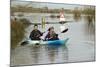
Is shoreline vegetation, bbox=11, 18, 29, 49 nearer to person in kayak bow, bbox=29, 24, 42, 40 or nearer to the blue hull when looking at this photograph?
person in kayak bow, bbox=29, 24, 42, 40

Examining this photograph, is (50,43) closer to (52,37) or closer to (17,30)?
(52,37)

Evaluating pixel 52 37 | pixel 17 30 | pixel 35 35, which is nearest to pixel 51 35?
pixel 52 37

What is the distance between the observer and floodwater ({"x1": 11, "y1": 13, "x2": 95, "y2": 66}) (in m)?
2.48

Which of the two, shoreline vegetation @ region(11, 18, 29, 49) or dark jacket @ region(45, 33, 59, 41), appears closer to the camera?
shoreline vegetation @ region(11, 18, 29, 49)

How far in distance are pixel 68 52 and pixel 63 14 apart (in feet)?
1.54

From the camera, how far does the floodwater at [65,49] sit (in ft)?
8.13

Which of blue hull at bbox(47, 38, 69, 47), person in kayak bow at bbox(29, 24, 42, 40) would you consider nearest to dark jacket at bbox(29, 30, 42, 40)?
person in kayak bow at bbox(29, 24, 42, 40)

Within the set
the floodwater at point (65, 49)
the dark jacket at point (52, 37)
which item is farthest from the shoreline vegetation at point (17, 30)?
the dark jacket at point (52, 37)

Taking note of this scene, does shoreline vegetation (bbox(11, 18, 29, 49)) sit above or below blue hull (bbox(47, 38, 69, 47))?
above

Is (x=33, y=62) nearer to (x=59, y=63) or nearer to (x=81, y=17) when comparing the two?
(x=59, y=63)

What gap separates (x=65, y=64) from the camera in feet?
8.80

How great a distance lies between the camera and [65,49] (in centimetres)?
266

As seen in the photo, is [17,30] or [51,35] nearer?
[17,30]
